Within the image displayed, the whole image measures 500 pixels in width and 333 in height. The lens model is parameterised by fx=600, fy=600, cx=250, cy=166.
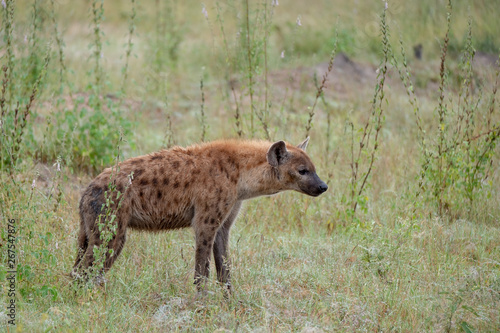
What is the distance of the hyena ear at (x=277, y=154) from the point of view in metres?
4.83

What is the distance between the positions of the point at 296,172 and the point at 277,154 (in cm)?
22

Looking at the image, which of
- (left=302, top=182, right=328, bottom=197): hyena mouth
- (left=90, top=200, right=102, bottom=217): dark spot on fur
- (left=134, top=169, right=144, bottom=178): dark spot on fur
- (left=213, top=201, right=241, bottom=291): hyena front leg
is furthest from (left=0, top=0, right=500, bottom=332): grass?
(left=302, top=182, right=328, bottom=197): hyena mouth

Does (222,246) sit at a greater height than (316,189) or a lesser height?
lesser

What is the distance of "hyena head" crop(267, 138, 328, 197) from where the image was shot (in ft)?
16.3

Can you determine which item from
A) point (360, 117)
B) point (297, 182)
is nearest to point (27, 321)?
point (297, 182)

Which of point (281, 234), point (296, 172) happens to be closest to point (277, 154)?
point (296, 172)

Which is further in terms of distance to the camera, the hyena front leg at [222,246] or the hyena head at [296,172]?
the hyena head at [296,172]

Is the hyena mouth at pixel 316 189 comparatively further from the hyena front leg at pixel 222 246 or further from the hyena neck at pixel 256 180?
the hyena front leg at pixel 222 246

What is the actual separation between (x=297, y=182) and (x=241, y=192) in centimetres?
49

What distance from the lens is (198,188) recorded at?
15.2ft

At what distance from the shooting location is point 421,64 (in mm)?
11328

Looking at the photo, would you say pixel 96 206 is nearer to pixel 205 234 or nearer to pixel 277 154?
pixel 205 234

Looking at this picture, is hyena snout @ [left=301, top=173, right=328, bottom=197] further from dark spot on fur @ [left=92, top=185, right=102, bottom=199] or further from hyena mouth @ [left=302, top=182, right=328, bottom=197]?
dark spot on fur @ [left=92, top=185, right=102, bottom=199]

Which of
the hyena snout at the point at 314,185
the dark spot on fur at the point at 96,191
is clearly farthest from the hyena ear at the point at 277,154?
the dark spot on fur at the point at 96,191
